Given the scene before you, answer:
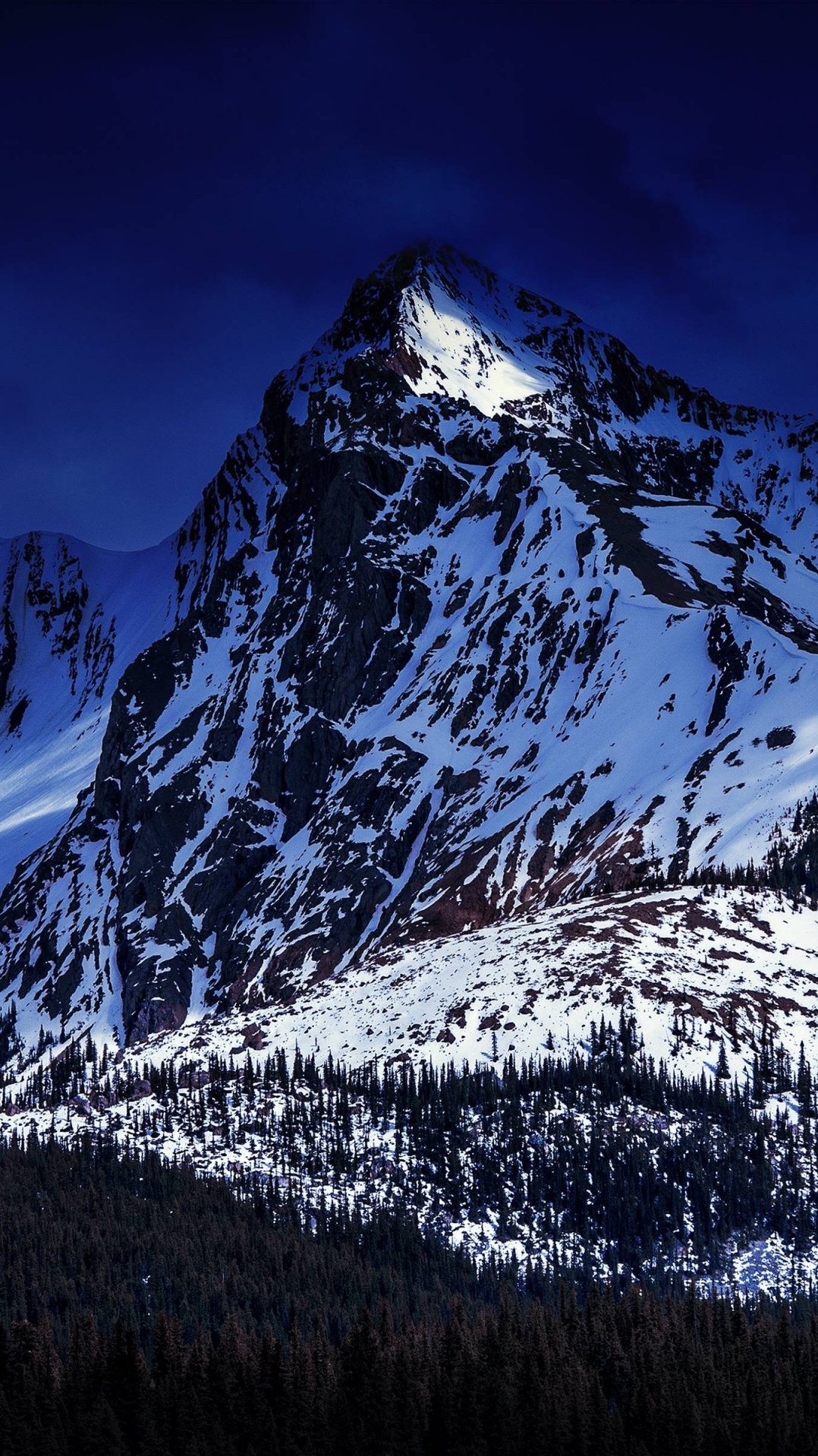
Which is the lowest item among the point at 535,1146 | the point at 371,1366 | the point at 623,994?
the point at 371,1366

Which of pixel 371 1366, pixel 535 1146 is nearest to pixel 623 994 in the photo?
pixel 535 1146

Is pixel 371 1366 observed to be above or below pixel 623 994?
below

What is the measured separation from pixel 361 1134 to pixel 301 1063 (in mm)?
17191

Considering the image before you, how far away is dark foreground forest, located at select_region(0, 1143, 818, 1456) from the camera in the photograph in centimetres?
11244

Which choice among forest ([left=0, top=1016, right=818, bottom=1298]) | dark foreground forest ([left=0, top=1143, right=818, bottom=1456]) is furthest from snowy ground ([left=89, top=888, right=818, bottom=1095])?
dark foreground forest ([left=0, top=1143, right=818, bottom=1456])

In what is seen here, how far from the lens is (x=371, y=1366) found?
116 m

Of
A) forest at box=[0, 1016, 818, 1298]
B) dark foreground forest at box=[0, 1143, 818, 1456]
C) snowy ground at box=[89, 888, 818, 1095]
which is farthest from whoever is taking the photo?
snowy ground at box=[89, 888, 818, 1095]

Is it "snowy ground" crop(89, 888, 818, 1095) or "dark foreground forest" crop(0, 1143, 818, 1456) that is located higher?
"snowy ground" crop(89, 888, 818, 1095)

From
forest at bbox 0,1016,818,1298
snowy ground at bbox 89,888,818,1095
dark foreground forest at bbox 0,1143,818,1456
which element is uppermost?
snowy ground at bbox 89,888,818,1095

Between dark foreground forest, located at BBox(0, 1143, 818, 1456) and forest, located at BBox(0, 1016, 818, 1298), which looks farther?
forest, located at BBox(0, 1016, 818, 1298)

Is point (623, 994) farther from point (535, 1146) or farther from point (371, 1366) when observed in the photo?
point (371, 1366)

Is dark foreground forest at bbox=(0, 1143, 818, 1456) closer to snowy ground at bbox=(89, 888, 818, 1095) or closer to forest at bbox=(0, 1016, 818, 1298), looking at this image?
forest at bbox=(0, 1016, 818, 1298)

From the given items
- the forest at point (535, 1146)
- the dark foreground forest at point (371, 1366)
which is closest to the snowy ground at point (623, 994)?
the forest at point (535, 1146)

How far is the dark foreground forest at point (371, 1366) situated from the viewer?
369 feet
